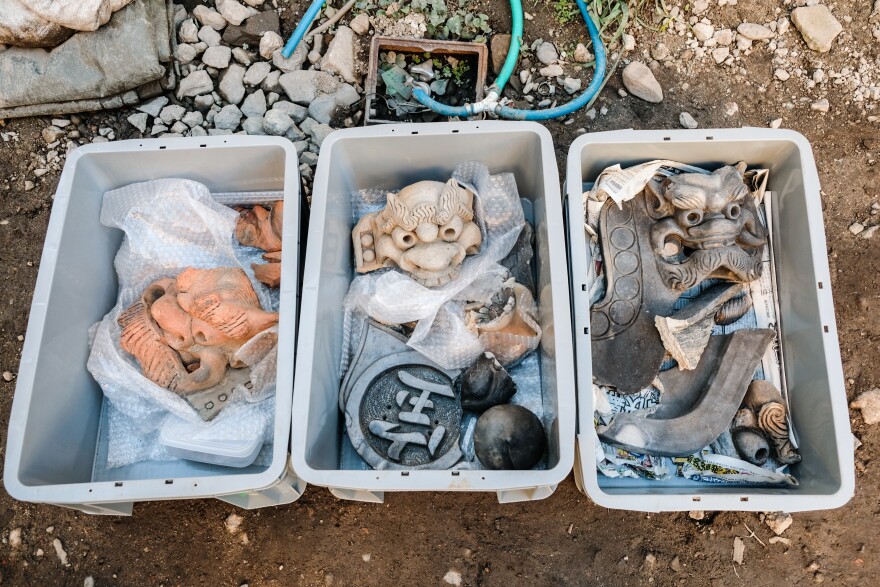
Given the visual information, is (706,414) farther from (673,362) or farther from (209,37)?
(209,37)

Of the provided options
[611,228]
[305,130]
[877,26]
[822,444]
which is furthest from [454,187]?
[877,26]

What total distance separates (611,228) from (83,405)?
6.03 ft

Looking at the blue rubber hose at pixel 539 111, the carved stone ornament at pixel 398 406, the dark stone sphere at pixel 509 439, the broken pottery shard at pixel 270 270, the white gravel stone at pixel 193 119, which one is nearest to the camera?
the dark stone sphere at pixel 509 439

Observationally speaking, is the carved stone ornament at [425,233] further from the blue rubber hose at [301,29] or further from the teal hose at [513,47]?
the blue rubber hose at [301,29]

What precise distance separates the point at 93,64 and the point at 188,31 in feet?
1.30

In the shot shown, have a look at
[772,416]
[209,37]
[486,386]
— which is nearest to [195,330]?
[486,386]

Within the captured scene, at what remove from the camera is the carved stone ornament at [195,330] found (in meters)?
2.03

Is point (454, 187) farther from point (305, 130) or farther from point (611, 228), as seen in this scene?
point (305, 130)

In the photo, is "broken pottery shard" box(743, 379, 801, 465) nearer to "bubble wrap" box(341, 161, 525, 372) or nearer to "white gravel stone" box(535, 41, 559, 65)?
"bubble wrap" box(341, 161, 525, 372)

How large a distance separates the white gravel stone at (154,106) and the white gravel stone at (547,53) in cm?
155

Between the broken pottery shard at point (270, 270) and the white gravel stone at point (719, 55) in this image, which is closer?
the broken pottery shard at point (270, 270)

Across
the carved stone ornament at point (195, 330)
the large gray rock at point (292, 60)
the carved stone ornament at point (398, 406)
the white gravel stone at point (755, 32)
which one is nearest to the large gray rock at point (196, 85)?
the large gray rock at point (292, 60)

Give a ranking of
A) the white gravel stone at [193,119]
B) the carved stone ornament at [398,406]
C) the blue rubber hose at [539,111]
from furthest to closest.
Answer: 1. the white gravel stone at [193,119]
2. the blue rubber hose at [539,111]
3. the carved stone ornament at [398,406]

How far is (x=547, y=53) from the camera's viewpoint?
269 centimetres
